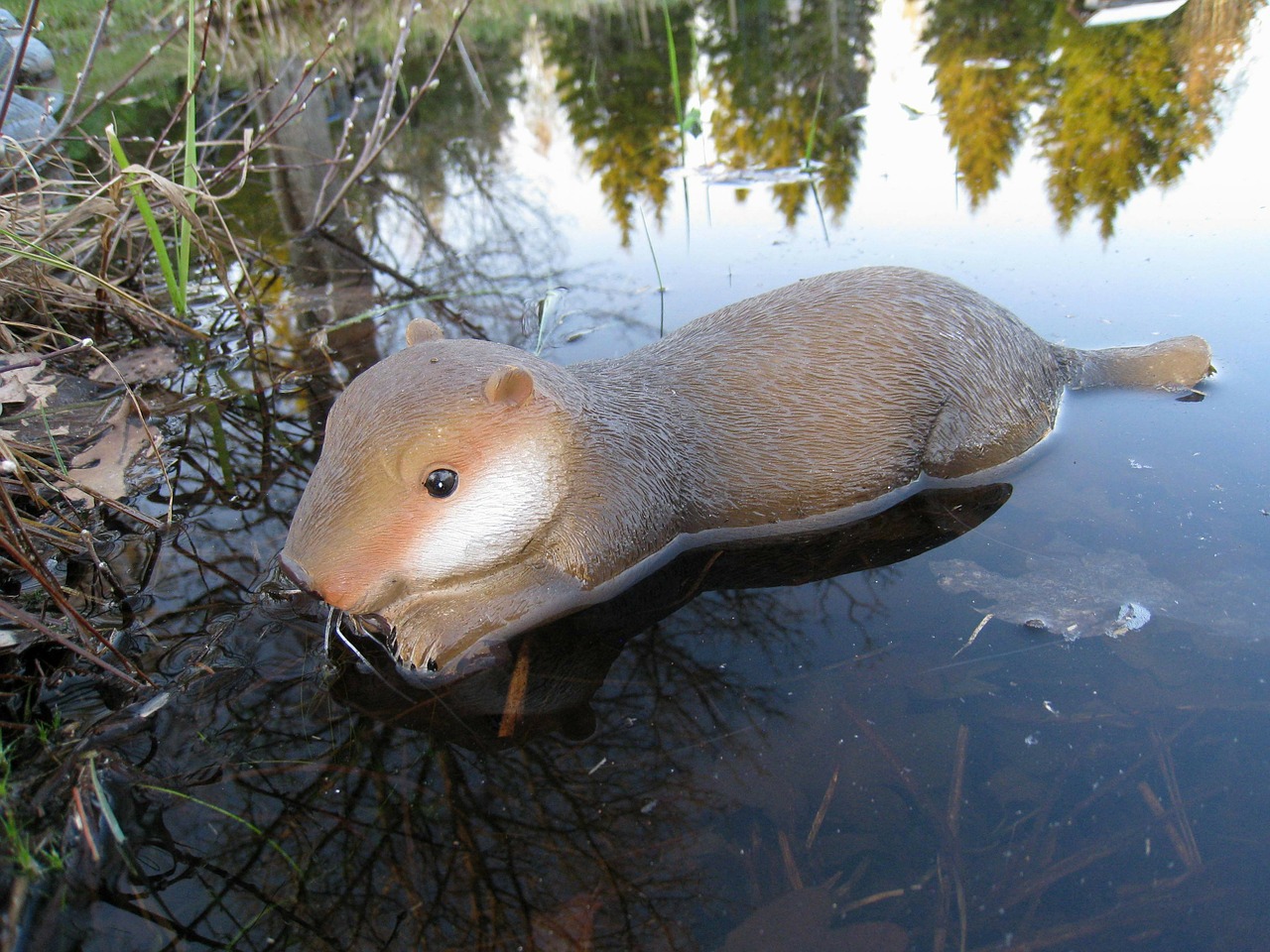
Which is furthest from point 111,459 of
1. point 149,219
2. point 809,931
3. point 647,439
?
point 809,931

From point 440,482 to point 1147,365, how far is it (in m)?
3.13

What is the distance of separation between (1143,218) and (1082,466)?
9.46ft

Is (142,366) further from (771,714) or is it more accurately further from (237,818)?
(771,714)

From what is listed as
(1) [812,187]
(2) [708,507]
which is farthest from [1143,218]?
(2) [708,507]

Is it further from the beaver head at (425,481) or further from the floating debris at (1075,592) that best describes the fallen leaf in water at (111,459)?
the floating debris at (1075,592)

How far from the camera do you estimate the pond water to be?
1.90 meters

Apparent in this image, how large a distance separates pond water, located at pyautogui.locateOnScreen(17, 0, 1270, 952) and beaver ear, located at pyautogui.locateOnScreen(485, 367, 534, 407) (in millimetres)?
840

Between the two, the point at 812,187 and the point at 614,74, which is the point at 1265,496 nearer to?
the point at 812,187

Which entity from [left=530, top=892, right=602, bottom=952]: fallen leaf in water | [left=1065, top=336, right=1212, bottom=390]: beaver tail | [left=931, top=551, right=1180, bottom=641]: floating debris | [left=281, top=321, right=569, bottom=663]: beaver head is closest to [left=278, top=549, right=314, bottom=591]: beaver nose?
[left=281, top=321, right=569, bottom=663]: beaver head

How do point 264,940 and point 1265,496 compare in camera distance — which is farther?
point 1265,496

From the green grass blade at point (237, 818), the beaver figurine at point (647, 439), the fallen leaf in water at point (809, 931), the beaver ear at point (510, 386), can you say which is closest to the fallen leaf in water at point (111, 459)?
the beaver figurine at point (647, 439)

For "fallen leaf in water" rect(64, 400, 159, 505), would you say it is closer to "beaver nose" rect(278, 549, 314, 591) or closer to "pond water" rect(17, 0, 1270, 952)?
"pond water" rect(17, 0, 1270, 952)

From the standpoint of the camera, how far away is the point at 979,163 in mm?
6484

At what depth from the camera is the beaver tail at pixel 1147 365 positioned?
3.64 metres
